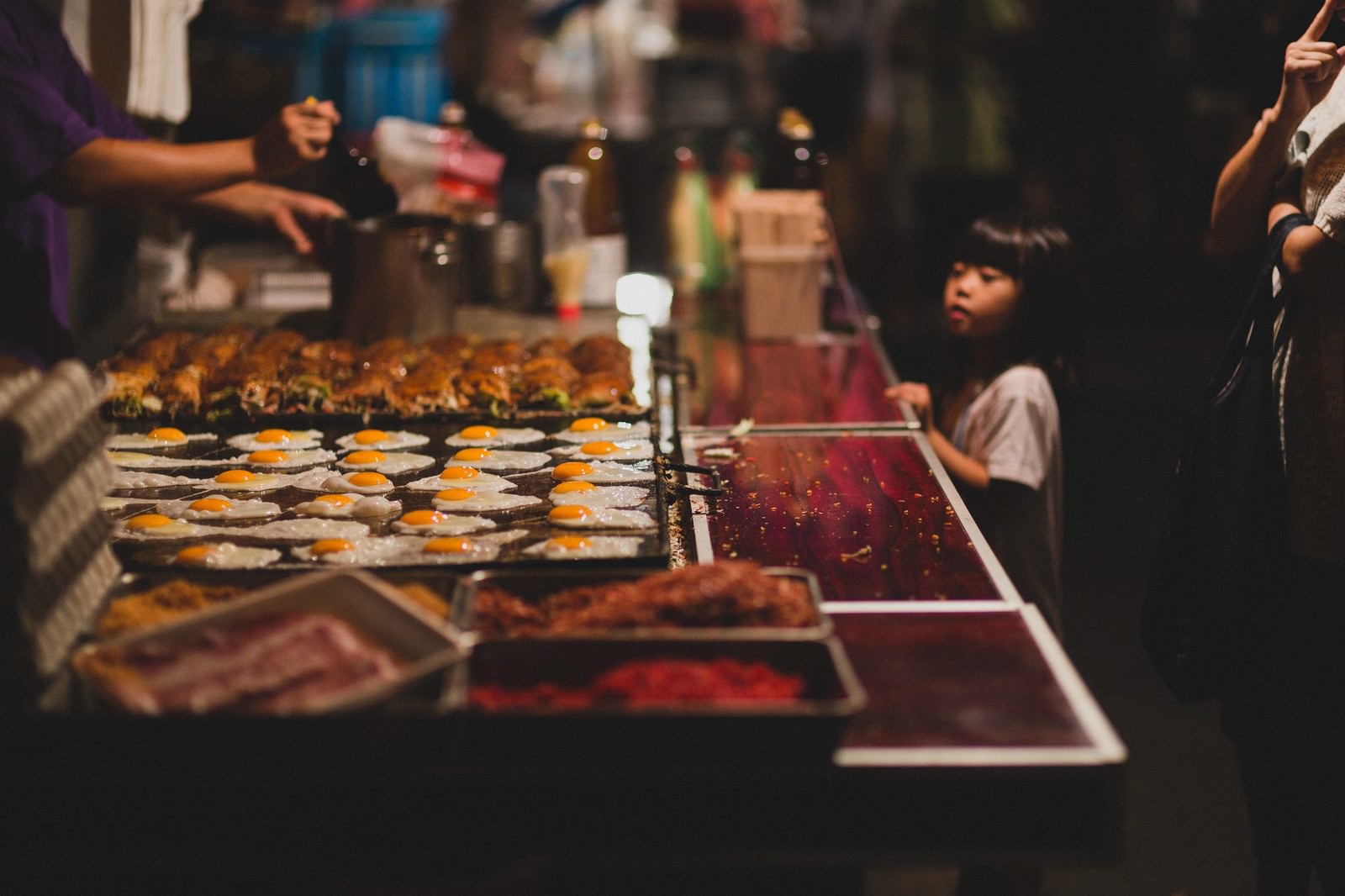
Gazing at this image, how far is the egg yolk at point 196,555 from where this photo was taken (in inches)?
81.8

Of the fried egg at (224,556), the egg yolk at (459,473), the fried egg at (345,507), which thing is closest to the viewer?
the fried egg at (224,556)

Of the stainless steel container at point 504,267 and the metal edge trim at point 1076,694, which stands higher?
the stainless steel container at point 504,267

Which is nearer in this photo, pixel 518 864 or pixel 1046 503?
pixel 518 864

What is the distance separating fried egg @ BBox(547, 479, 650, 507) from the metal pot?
1294 mm

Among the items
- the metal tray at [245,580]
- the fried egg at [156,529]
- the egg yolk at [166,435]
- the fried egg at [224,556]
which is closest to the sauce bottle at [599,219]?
the egg yolk at [166,435]

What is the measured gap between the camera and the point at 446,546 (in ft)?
6.97

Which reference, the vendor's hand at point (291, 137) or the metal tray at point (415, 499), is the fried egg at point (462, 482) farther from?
the vendor's hand at point (291, 137)

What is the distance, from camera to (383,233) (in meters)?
3.46

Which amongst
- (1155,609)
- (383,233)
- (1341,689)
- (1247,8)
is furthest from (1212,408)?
(1247,8)

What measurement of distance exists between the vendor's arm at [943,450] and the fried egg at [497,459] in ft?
2.99

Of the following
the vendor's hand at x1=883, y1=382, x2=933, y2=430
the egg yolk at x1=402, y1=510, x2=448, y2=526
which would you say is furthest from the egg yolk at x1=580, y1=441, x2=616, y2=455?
the vendor's hand at x1=883, y1=382, x2=933, y2=430

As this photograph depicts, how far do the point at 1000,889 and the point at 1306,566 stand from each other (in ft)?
3.06

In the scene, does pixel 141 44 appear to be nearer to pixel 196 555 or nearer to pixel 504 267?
pixel 504 267

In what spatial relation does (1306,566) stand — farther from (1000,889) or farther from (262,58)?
(262,58)
